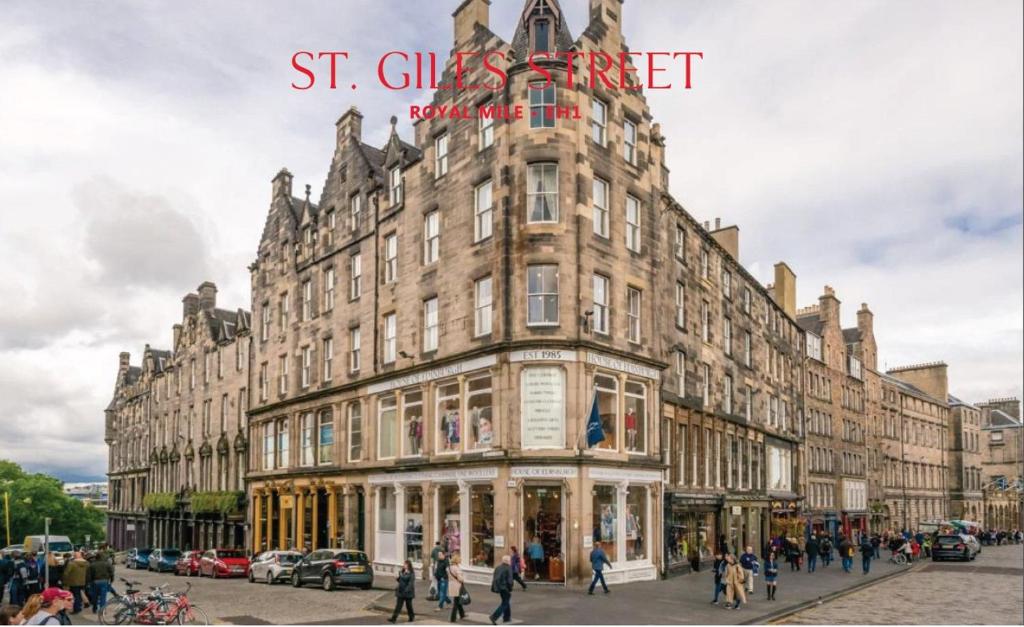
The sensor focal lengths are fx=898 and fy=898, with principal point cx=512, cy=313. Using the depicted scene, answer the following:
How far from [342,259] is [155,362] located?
43192mm

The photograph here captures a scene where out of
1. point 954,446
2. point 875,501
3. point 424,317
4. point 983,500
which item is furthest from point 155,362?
point 983,500

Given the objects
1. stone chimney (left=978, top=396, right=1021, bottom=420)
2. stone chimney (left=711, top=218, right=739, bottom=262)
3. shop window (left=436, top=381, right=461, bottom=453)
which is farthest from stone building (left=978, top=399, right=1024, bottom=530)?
shop window (left=436, top=381, right=461, bottom=453)

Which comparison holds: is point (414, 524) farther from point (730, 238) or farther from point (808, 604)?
point (730, 238)

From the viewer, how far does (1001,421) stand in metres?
116

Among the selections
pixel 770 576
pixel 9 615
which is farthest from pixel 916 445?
pixel 9 615

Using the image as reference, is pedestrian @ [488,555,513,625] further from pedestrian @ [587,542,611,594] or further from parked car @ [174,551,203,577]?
parked car @ [174,551,203,577]

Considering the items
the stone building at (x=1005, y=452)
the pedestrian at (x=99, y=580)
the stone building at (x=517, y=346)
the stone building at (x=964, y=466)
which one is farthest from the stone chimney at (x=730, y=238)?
the stone building at (x=1005, y=452)

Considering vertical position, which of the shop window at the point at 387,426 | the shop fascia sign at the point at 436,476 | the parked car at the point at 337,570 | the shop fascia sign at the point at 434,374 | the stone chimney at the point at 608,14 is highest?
the stone chimney at the point at 608,14

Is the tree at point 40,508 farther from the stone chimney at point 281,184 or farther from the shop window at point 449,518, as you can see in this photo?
the shop window at point 449,518

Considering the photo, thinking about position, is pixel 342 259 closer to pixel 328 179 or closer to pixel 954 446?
pixel 328 179

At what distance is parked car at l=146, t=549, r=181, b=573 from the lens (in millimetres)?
48500

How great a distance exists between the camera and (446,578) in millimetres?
25812

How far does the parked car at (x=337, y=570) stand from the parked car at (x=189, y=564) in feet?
46.2

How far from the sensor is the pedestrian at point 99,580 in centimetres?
2391
